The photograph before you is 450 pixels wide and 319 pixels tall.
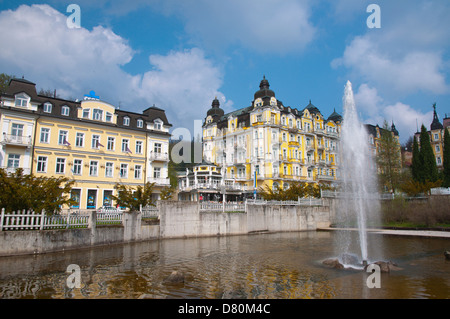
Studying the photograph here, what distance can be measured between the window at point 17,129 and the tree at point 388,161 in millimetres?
52248

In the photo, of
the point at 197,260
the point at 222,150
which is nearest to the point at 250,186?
the point at 222,150

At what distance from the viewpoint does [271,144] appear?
55500 mm

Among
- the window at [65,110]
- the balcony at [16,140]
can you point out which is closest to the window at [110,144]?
the window at [65,110]

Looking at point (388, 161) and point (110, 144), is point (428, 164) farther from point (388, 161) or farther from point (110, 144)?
point (110, 144)

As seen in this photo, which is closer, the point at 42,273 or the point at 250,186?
the point at 42,273

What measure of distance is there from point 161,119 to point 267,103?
22.3 m

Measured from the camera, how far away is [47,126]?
34.8m

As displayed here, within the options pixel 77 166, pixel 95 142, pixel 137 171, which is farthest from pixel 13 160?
pixel 137 171

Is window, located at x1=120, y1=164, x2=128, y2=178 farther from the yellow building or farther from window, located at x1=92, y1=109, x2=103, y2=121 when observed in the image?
the yellow building

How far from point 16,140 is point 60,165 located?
5258mm

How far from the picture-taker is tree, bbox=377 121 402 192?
1898 inches
